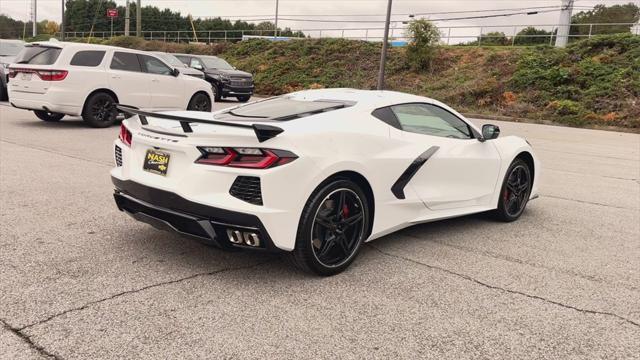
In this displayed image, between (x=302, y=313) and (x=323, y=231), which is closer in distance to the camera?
(x=302, y=313)

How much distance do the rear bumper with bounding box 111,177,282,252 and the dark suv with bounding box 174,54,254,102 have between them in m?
18.2

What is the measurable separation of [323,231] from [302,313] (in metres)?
0.74

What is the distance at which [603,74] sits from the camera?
24.6 metres

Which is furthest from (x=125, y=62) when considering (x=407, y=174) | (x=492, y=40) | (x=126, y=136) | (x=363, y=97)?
(x=492, y=40)

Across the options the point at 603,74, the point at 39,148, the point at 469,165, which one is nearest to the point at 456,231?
the point at 469,165

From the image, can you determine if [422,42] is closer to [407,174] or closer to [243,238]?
[407,174]

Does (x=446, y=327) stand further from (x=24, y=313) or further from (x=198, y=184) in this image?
(x=24, y=313)

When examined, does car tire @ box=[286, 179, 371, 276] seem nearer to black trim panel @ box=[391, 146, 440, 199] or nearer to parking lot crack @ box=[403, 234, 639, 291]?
black trim panel @ box=[391, 146, 440, 199]

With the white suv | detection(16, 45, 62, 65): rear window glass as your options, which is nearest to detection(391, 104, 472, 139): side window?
the white suv

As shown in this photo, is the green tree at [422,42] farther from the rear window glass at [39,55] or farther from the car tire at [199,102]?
the rear window glass at [39,55]

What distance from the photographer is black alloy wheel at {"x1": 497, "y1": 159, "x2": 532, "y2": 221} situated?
5716mm

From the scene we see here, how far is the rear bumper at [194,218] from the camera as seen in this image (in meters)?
3.50

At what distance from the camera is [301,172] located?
3596mm

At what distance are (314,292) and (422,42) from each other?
2953 centimetres
